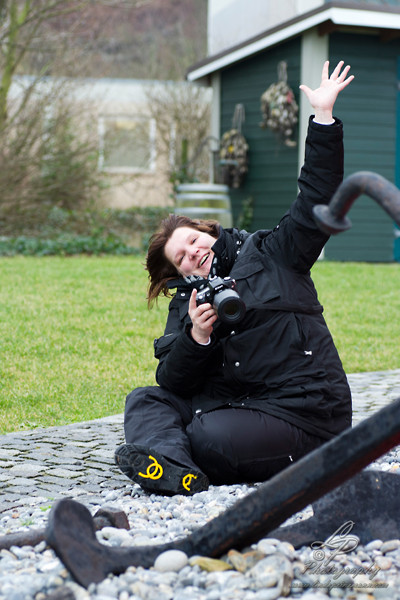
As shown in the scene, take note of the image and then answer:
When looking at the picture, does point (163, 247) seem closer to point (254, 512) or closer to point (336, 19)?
point (254, 512)

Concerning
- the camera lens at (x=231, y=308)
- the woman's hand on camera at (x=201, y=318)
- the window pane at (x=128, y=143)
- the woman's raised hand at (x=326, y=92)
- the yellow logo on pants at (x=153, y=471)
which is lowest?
the yellow logo on pants at (x=153, y=471)

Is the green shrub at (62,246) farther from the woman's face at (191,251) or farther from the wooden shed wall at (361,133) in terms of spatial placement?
the woman's face at (191,251)

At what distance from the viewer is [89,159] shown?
1558cm

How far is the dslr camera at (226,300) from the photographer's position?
3.27 m

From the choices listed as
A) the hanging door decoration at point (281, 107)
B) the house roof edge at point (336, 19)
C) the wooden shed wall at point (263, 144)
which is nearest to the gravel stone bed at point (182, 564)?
the house roof edge at point (336, 19)

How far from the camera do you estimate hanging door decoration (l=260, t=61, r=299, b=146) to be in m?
13.4

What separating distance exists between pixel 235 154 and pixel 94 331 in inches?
311

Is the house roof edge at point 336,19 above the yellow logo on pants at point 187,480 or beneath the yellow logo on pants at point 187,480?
above

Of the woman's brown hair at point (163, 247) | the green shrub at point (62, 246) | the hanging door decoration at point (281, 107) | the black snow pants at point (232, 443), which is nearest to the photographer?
the black snow pants at point (232, 443)

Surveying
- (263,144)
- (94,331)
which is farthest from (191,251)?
(263,144)

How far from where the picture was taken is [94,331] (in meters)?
7.50

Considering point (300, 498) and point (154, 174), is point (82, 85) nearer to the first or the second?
point (154, 174)

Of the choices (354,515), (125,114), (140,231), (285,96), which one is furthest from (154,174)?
(354,515)

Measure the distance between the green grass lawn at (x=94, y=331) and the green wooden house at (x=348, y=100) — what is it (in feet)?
6.40
